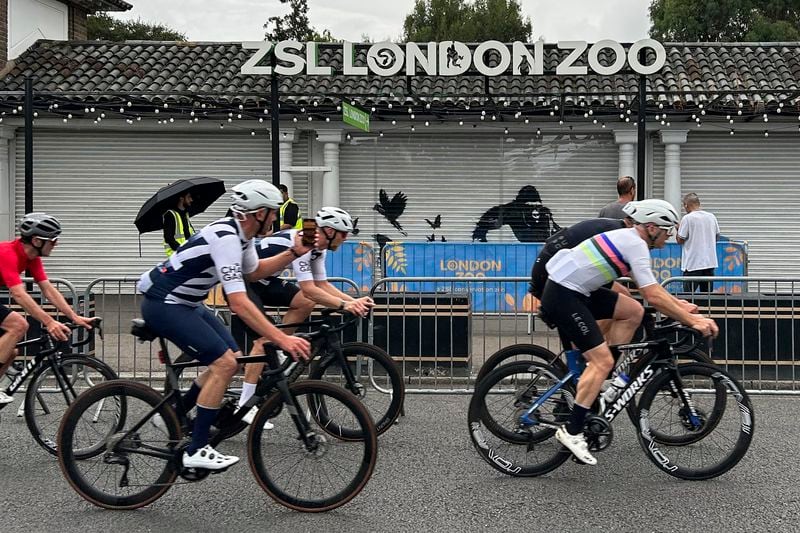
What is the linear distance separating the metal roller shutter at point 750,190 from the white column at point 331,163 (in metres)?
6.49

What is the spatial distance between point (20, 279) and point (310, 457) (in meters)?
2.72

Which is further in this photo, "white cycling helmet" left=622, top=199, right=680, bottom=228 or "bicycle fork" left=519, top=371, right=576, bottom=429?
"bicycle fork" left=519, top=371, right=576, bottom=429

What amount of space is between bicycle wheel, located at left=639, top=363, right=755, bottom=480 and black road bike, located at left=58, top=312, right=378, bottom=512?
6.36 feet

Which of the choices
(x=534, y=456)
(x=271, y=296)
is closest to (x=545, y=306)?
(x=534, y=456)

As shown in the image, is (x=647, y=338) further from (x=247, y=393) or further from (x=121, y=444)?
(x=121, y=444)

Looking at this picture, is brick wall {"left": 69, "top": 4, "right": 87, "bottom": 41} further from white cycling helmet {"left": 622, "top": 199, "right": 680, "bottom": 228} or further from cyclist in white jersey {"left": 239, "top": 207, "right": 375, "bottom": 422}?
white cycling helmet {"left": 622, "top": 199, "right": 680, "bottom": 228}

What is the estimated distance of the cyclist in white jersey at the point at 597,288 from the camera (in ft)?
17.2

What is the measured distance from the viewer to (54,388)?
604 centimetres

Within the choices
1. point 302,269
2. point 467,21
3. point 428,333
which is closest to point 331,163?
point 428,333

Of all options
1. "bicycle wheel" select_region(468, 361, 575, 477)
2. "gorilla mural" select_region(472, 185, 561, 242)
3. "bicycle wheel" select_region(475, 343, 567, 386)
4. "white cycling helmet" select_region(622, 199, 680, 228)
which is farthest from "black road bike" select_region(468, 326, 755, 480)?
"gorilla mural" select_region(472, 185, 561, 242)

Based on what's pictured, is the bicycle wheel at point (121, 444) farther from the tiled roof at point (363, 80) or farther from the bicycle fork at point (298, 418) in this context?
the tiled roof at point (363, 80)

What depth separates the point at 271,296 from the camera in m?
6.80

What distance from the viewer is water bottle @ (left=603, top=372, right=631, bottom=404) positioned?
17.8 ft

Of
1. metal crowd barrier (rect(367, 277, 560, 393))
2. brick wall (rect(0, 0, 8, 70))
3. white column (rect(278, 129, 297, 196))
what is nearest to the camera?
metal crowd barrier (rect(367, 277, 560, 393))
